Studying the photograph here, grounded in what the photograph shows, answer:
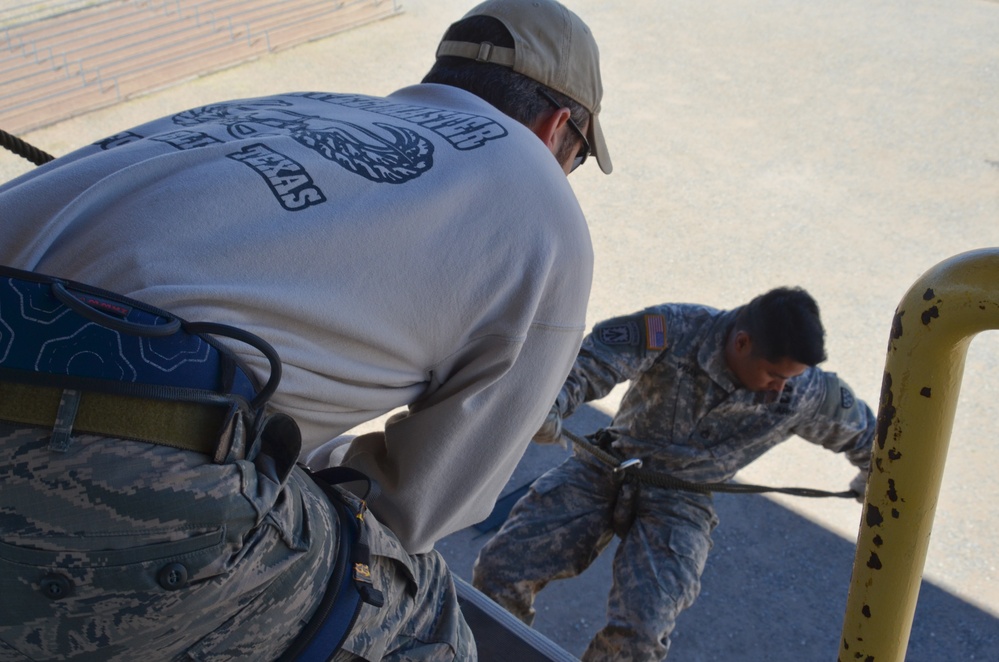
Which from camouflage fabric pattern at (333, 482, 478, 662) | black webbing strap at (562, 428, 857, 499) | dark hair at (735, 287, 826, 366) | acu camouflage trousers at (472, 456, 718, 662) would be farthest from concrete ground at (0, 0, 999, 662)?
camouflage fabric pattern at (333, 482, 478, 662)

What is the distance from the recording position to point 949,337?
880 millimetres

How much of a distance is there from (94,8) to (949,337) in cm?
1030

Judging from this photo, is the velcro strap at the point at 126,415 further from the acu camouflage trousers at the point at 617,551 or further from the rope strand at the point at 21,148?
the acu camouflage trousers at the point at 617,551

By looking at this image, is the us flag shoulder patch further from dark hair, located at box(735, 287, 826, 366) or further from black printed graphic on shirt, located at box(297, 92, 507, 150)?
black printed graphic on shirt, located at box(297, 92, 507, 150)

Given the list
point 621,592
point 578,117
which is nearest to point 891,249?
point 621,592

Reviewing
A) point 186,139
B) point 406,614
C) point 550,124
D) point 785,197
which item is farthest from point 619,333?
point 785,197

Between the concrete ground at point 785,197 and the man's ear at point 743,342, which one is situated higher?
the man's ear at point 743,342

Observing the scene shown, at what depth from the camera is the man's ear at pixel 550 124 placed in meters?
1.61

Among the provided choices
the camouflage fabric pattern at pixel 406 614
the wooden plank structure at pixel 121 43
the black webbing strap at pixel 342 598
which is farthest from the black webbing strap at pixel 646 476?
the wooden plank structure at pixel 121 43

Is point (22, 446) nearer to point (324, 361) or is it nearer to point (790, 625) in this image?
point (324, 361)

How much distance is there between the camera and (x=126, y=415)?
991 millimetres

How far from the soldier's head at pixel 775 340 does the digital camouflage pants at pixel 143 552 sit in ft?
5.95

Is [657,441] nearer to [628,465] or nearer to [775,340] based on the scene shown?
[628,465]

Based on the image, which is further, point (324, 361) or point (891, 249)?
point (891, 249)
